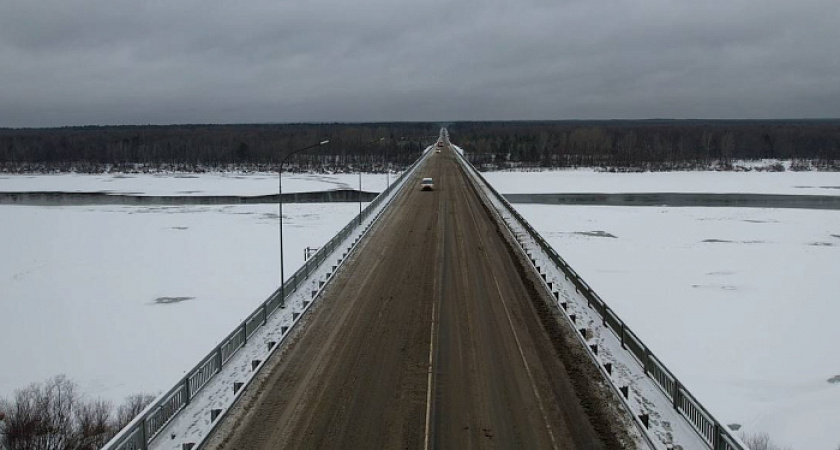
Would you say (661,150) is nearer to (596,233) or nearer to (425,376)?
(596,233)

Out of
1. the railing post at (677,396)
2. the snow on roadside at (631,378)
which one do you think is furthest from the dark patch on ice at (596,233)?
the railing post at (677,396)

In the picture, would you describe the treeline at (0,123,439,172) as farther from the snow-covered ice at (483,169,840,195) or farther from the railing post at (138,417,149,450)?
the railing post at (138,417,149,450)

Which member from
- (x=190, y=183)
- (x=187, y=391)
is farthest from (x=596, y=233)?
(x=190, y=183)

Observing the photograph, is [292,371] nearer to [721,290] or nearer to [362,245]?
[362,245]

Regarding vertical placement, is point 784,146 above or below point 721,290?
above

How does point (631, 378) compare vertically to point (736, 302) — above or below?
above

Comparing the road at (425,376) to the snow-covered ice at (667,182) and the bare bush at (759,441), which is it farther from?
the snow-covered ice at (667,182)

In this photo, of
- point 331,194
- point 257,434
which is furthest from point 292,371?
point 331,194
